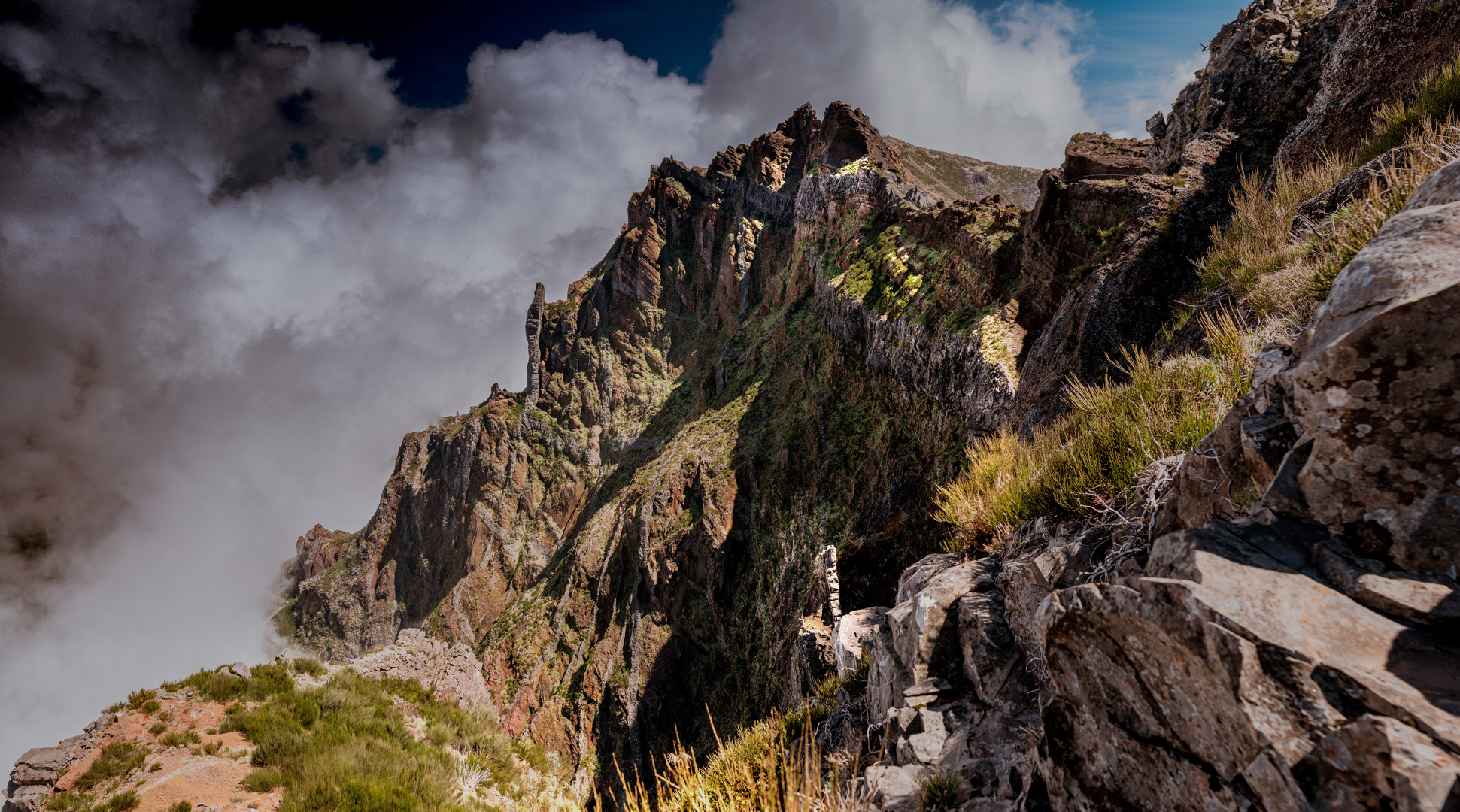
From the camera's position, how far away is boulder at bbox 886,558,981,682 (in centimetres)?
526

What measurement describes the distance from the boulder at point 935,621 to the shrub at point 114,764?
11439mm

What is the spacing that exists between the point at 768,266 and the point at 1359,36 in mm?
58256

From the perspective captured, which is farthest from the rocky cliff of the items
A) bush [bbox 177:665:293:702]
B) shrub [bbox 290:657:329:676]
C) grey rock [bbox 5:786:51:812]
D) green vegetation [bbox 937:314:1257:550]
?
grey rock [bbox 5:786:51:812]

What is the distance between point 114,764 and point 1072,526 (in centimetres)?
1355

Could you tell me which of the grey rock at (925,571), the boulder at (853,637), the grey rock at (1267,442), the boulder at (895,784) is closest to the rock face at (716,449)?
the boulder at (853,637)

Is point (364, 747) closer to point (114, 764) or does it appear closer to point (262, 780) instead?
point (262, 780)

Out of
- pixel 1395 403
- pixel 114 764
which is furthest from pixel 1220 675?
pixel 114 764

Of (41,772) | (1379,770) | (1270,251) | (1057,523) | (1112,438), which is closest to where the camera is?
(1379,770)

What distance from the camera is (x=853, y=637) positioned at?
934 cm

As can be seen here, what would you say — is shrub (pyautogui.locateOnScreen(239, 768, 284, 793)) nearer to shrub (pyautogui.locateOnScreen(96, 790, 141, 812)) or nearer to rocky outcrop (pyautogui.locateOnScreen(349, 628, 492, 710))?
shrub (pyautogui.locateOnScreen(96, 790, 141, 812))

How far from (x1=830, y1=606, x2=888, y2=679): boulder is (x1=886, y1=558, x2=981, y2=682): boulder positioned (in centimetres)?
151

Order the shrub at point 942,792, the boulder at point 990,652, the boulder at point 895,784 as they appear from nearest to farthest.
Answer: the shrub at point 942,792, the boulder at point 895,784, the boulder at point 990,652

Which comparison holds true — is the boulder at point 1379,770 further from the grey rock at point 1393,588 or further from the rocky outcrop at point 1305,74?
the rocky outcrop at point 1305,74

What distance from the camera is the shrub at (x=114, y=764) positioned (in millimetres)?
7570
